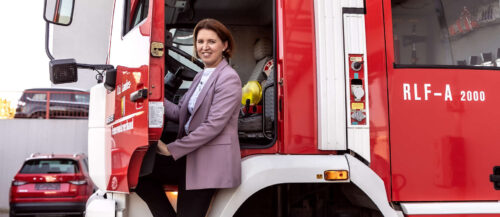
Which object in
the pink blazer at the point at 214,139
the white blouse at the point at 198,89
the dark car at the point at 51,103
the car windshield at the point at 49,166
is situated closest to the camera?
the pink blazer at the point at 214,139

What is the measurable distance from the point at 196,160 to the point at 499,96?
1.85 m

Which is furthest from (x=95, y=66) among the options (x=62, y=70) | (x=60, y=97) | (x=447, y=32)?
(x=60, y=97)

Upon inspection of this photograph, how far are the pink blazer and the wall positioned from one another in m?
13.9

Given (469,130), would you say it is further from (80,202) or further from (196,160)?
(80,202)

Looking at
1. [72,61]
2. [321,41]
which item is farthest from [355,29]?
[72,61]

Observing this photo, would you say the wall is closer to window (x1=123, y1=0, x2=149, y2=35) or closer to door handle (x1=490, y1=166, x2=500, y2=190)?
window (x1=123, y1=0, x2=149, y2=35)

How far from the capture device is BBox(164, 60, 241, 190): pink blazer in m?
2.74

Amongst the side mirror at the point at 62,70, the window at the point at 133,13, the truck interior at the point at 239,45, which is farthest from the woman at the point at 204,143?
the side mirror at the point at 62,70

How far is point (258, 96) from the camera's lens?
412cm

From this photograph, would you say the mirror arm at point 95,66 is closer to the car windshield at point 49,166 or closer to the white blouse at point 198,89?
the white blouse at point 198,89

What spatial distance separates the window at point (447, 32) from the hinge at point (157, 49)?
1.37m

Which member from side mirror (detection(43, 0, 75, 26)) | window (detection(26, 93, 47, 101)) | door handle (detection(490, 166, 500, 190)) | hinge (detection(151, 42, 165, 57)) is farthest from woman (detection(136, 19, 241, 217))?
window (detection(26, 93, 47, 101))

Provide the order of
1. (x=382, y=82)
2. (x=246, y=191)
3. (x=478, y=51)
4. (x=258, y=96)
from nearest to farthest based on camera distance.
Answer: (x=246, y=191)
(x=382, y=82)
(x=478, y=51)
(x=258, y=96)

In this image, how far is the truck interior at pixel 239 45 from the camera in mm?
3812
